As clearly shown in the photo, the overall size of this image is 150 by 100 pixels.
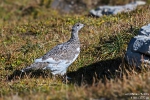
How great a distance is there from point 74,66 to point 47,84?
1.74m

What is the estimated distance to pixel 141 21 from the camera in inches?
432

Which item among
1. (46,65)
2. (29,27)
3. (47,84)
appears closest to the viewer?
(47,84)

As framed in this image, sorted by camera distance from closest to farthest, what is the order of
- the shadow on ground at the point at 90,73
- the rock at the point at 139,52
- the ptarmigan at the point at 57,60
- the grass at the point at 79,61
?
the grass at the point at 79,61 → the rock at the point at 139,52 → the ptarmigan at the point at 57,60 → the shadow on ground at the point at 90,73

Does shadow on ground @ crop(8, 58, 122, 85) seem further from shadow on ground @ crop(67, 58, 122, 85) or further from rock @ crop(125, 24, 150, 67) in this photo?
rock @ crop(125, 24, 150, 67)

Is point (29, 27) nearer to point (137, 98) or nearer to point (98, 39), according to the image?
point (98, 39)

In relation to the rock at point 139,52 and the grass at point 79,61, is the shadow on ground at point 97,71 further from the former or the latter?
the rock at point 139,52

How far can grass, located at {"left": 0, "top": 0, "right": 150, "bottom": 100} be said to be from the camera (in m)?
6.74

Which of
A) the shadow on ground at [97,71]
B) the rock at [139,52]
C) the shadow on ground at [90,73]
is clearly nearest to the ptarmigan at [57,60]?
the shadow on ground at [90,73]

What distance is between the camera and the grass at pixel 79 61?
22.1 ft

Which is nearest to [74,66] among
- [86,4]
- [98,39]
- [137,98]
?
[98,39]

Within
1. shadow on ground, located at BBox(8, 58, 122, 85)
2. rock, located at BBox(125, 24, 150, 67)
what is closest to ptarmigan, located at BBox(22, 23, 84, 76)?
shadow on ground, located at BBox(8, 58, 122, 85)

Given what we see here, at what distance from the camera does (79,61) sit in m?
9.96

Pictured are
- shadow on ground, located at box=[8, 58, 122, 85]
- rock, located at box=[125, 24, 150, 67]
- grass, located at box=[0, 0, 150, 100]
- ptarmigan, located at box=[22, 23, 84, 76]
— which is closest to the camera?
grass, located at box=[0, 0, 150, 100]

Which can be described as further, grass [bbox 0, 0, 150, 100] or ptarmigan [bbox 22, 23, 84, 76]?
ptarmigan [bbox 22, 23, 84, 76]
